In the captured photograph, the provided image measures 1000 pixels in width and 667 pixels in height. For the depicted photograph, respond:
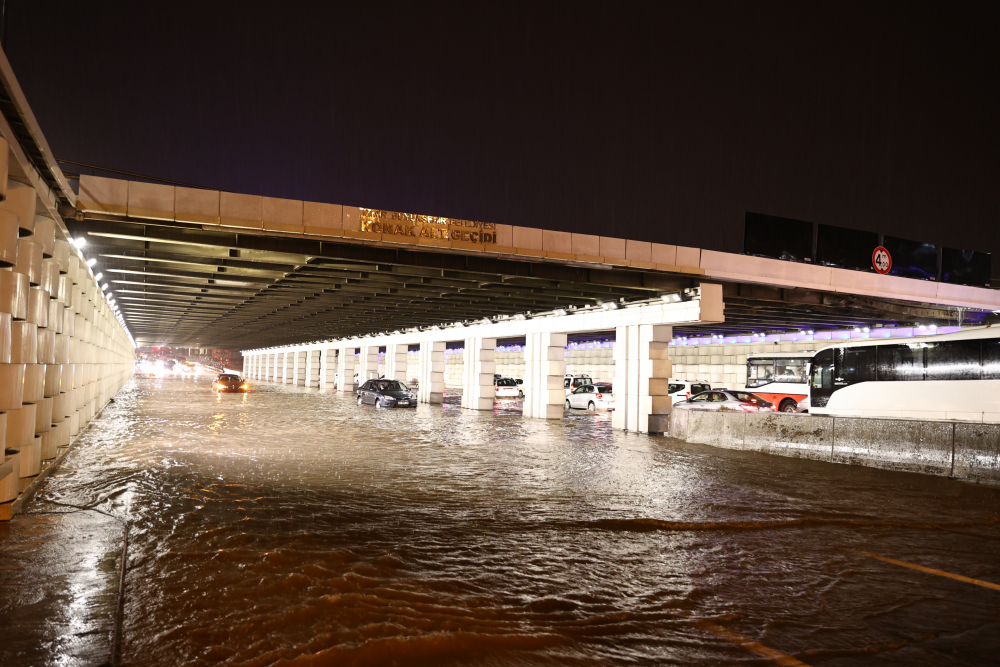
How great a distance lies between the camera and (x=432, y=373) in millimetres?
38500

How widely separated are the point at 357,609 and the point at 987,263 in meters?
38.3

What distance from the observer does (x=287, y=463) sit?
1328 centimetres

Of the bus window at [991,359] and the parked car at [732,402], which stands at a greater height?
the bus window at [991,359]

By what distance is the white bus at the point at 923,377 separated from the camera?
16234mm

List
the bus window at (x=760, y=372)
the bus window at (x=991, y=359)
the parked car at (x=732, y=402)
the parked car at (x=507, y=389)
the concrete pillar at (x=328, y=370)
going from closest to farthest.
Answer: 1. the bus window at (x=991, y=359)
2. the parked car at (x=732, y=402)
3. the bus window at (x=760, y=372)
4. the parked car at (x=507, y=389)
5. the concrete pillar at (x=328, y=370)

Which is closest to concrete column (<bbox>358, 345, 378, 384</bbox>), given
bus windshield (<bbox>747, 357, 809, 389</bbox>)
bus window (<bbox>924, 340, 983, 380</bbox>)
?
bus windshield (<bbox>747, 357, 809, 389</bbox>)

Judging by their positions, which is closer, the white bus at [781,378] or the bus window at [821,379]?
the bus window at [821,379]

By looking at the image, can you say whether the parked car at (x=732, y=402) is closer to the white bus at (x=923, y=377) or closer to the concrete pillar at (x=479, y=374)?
the white bus at (x=923, y=377)

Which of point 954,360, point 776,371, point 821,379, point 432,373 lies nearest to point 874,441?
point 954,360

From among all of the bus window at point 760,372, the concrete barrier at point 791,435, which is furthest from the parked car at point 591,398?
the concrete barrier at point 791,435

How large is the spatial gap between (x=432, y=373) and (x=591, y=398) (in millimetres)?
9888

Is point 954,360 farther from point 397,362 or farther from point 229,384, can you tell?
point 229,384

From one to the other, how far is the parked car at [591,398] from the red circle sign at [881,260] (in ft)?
46.1

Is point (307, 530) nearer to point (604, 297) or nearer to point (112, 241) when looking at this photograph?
point (112, 241)
